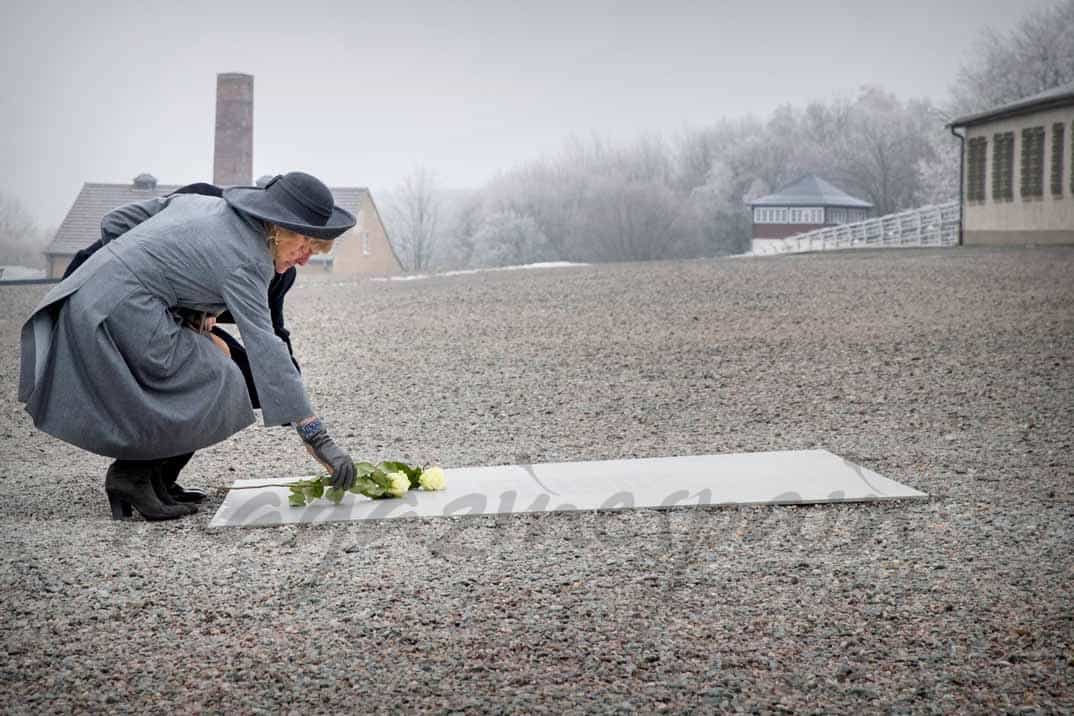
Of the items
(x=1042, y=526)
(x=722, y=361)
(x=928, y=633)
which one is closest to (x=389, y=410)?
(x=722, y=361)

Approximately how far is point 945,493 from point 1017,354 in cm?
537

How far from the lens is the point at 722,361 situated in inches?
414

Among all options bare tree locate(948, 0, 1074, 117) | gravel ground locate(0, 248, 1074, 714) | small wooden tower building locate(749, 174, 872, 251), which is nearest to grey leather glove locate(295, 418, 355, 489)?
gravel ground locate(0, 248, 1074, 714)

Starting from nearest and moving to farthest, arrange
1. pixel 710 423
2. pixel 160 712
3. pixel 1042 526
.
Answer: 1. pixel 160 712
2. pixel 1042 526
3. pixel 710 423

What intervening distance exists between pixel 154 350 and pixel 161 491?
2.58 ft

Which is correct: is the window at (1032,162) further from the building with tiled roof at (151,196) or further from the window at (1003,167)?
the building with tiled roof at (151,196)

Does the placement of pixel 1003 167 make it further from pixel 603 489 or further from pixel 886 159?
pixel 886 159

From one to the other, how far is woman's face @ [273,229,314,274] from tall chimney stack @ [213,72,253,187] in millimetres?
37262

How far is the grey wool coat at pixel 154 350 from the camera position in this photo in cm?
469

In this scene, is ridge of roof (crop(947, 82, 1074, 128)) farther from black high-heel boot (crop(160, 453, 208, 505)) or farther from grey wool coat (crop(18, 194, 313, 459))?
grey wool coat (crop(18, 194, 313, 459))

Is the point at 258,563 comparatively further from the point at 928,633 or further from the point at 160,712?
the point at 928,633

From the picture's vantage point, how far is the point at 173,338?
15.7ft

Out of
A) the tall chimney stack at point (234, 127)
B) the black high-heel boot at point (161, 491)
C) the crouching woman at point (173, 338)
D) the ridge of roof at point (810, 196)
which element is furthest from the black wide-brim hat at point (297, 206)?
the ridge of roof at point (810, 196)

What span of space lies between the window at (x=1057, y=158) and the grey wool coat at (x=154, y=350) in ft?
79.2
